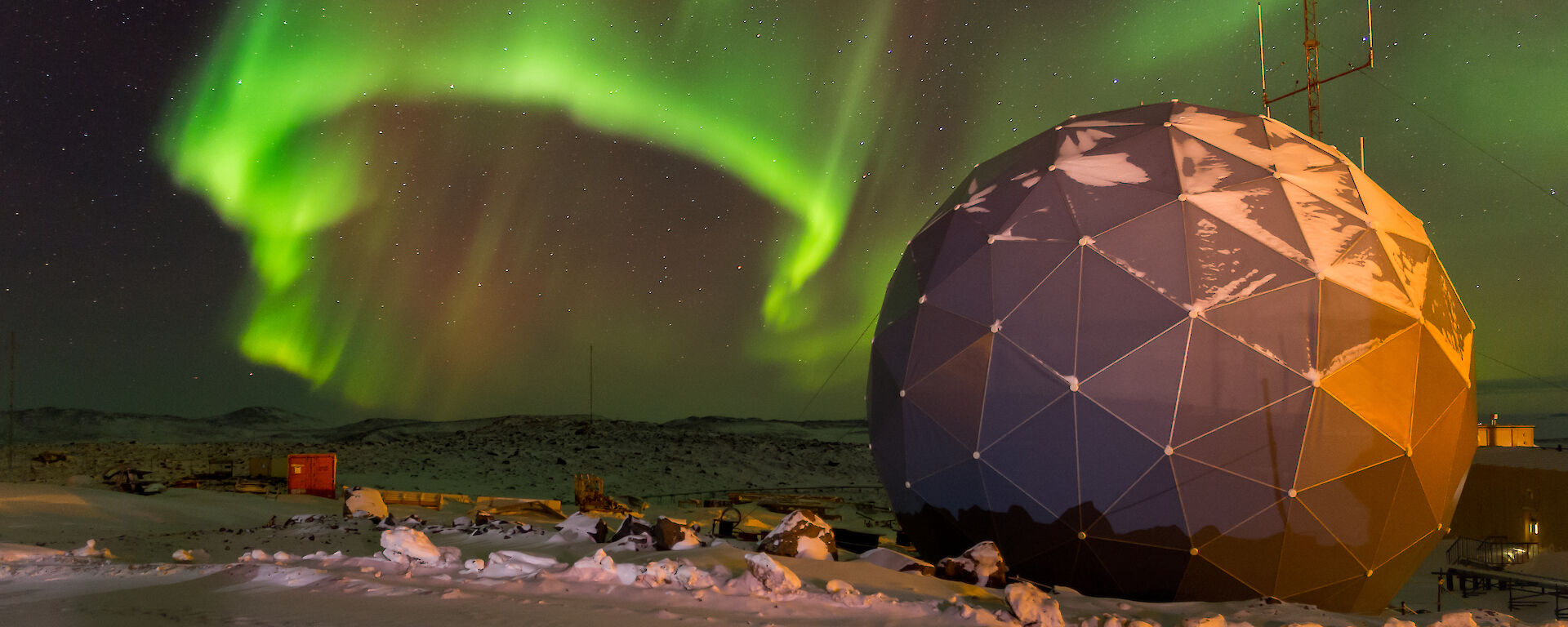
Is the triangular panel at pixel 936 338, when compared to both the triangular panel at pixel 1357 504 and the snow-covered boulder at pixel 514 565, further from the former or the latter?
the snow-covered boulder at pixel 514 565

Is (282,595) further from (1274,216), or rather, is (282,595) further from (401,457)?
(401,457)

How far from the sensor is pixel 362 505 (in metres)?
14.2

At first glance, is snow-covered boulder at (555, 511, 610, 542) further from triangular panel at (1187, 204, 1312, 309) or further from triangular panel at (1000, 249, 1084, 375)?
triangular panel at (1187, 204, 1312, 309)

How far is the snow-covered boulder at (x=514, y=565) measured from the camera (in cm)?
761

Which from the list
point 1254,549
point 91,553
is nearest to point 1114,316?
point 1254,549

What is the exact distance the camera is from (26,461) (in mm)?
41812

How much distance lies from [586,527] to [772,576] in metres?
3.75

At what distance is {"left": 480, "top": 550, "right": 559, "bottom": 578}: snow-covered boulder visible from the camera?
7.61 m

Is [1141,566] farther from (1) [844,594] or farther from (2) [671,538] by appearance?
(2) [671,538]

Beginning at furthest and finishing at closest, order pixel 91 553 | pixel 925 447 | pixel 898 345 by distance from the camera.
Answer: pixel 898 345
pixel 925 447
pixel 91 553

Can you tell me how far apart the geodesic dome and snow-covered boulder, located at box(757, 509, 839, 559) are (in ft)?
5.30

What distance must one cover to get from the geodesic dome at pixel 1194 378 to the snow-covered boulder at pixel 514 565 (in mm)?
4441

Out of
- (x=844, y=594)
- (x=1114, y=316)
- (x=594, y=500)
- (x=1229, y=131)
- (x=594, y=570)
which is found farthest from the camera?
(x=594, y=500)

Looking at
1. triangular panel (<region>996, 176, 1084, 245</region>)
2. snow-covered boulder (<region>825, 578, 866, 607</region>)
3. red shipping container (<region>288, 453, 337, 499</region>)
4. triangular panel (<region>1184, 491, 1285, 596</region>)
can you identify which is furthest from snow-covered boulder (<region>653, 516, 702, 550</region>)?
red shipping container (<region>288, 453, 337, 499</region>)
